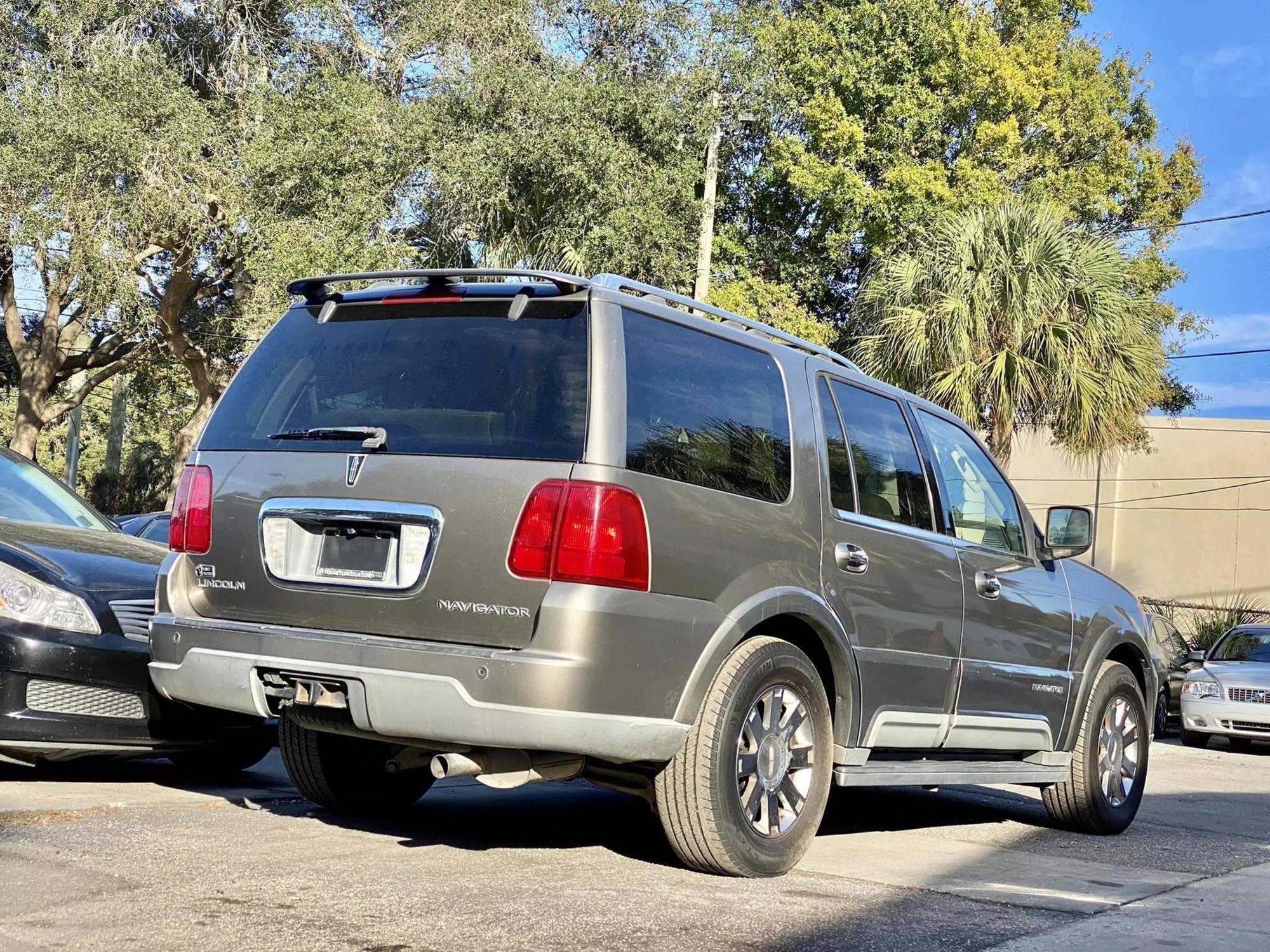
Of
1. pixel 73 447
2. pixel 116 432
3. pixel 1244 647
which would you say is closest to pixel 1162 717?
pixel 1244 647

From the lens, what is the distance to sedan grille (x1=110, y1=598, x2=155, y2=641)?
236 inches

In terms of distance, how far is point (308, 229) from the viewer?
20.5m

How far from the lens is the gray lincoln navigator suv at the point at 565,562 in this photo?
4203 mm

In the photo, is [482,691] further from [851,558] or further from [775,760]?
[851,558]

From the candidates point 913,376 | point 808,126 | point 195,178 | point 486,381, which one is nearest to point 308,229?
point 195,178

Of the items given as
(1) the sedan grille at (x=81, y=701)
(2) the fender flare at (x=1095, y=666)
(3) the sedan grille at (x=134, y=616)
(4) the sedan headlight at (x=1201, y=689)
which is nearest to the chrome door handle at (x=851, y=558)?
(2) the fender flare at (x=1095, y=666)

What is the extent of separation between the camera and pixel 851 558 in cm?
518

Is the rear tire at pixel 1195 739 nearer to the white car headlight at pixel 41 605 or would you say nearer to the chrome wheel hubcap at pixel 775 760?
the chrome wheel hubcap at pixel 775 760

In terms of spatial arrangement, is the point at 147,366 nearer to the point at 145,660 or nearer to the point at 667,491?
the point at 145,660

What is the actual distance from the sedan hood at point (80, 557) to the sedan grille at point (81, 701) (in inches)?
17.1

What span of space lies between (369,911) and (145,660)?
2460mm

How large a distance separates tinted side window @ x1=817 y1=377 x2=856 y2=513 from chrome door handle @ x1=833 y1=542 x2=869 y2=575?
16cm

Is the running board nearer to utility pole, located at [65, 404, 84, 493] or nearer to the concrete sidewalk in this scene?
the concrete sidewalk

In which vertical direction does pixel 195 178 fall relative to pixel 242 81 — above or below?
below
